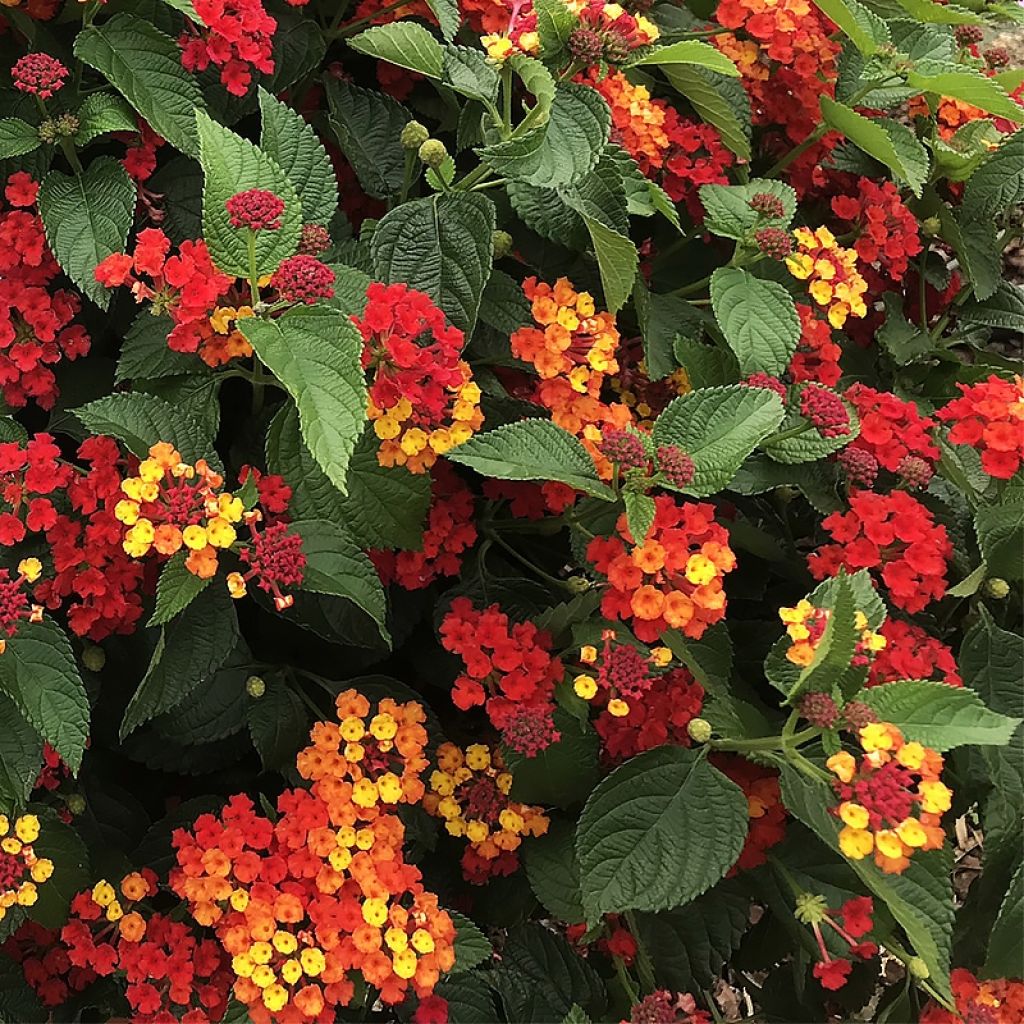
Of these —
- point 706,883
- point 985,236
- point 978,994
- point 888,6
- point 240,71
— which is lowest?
point 978,994

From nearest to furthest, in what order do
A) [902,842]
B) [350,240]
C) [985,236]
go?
[902,842], [350,240], [985,236]

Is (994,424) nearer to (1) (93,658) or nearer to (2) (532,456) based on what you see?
(2) (532,456)

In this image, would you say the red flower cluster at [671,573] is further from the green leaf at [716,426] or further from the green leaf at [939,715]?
the green leaf at [939,715]

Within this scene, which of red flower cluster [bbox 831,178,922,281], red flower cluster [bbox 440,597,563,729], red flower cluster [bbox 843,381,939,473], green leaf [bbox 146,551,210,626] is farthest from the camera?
red flower cluster [bbox 831,178,922,281]

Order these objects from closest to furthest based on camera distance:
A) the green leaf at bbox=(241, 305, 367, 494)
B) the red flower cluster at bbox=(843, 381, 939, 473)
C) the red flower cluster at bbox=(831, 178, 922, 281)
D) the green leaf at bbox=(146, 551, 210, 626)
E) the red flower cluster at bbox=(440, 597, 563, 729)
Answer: the green leaf at bbox=(241, 305, 367, 494) < the green leaf at bbox=(146, 551, 210, 626) < the red flower cluster at bbox=(440, 597, 563, 729) < the red flower cluster at bbox=(843, 381, 939, 473) < the red flower cluster at bbox=(831, 178, 922, 281)

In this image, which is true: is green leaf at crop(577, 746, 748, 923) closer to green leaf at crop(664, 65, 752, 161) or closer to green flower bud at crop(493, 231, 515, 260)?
green flower bud at crop(493, 231, 515, 260)

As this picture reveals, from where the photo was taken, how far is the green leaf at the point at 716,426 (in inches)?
48.1

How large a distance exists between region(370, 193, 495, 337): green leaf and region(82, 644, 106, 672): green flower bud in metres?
0.59

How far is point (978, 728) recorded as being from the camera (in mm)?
1088

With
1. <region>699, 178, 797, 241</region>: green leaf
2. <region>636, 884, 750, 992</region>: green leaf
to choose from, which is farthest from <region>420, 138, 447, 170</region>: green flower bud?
<region>636, 884, 750, 992</region>: green leaf

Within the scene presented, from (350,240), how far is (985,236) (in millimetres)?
1041

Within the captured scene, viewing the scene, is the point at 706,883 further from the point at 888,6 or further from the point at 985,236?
the point at 888,6

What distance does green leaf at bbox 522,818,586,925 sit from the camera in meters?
1.39

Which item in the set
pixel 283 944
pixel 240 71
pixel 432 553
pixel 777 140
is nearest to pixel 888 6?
pixel 777 140
